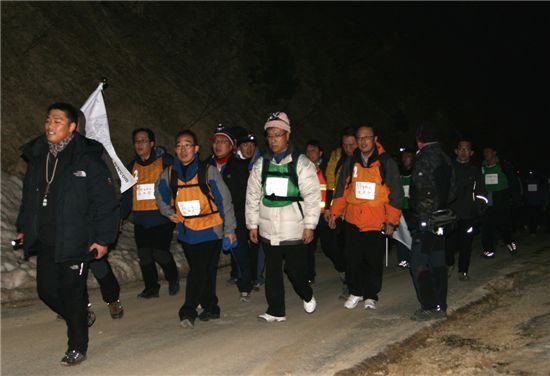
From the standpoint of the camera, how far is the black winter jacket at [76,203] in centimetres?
537

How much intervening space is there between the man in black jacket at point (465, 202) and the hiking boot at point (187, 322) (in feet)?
14.4

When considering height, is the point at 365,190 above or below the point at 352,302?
above

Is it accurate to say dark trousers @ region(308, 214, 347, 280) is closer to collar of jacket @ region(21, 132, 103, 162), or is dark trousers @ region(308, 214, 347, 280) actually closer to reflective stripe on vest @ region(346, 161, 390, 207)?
reflective stripe on vest @ region(346, 161, 390, 207)

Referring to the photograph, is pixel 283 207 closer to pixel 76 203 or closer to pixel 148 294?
pixel 76 203

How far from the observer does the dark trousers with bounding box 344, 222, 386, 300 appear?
25.4 ft

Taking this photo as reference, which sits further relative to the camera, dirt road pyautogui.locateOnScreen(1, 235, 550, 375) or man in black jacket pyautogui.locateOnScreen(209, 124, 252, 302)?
man in black jacket pyautogui.locateOnScreen(209, 124, 252, 302)

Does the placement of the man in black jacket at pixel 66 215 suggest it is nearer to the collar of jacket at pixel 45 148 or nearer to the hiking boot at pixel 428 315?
the collar of jacket at pixel 45 148

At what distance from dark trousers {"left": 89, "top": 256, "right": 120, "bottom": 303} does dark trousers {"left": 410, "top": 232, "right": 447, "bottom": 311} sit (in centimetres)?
355

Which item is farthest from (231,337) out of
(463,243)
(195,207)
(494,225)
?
(494,225)

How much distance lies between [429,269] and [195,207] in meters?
2.86

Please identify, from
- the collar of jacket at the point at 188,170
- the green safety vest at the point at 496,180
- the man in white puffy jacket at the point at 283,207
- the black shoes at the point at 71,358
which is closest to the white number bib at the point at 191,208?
the collar of jacket at the point at 188,170

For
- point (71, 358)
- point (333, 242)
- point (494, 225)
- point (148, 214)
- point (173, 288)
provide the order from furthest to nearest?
1. point (494, 225)
2. point (333, 242)
3. point (173, 288)
4. point (148, 214)
5. point (71, 358)

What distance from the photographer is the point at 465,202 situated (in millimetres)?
9398

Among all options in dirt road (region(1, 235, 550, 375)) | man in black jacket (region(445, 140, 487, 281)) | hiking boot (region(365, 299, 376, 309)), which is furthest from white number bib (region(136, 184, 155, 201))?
man in black jacket (region(445, 140, 487, 281))
